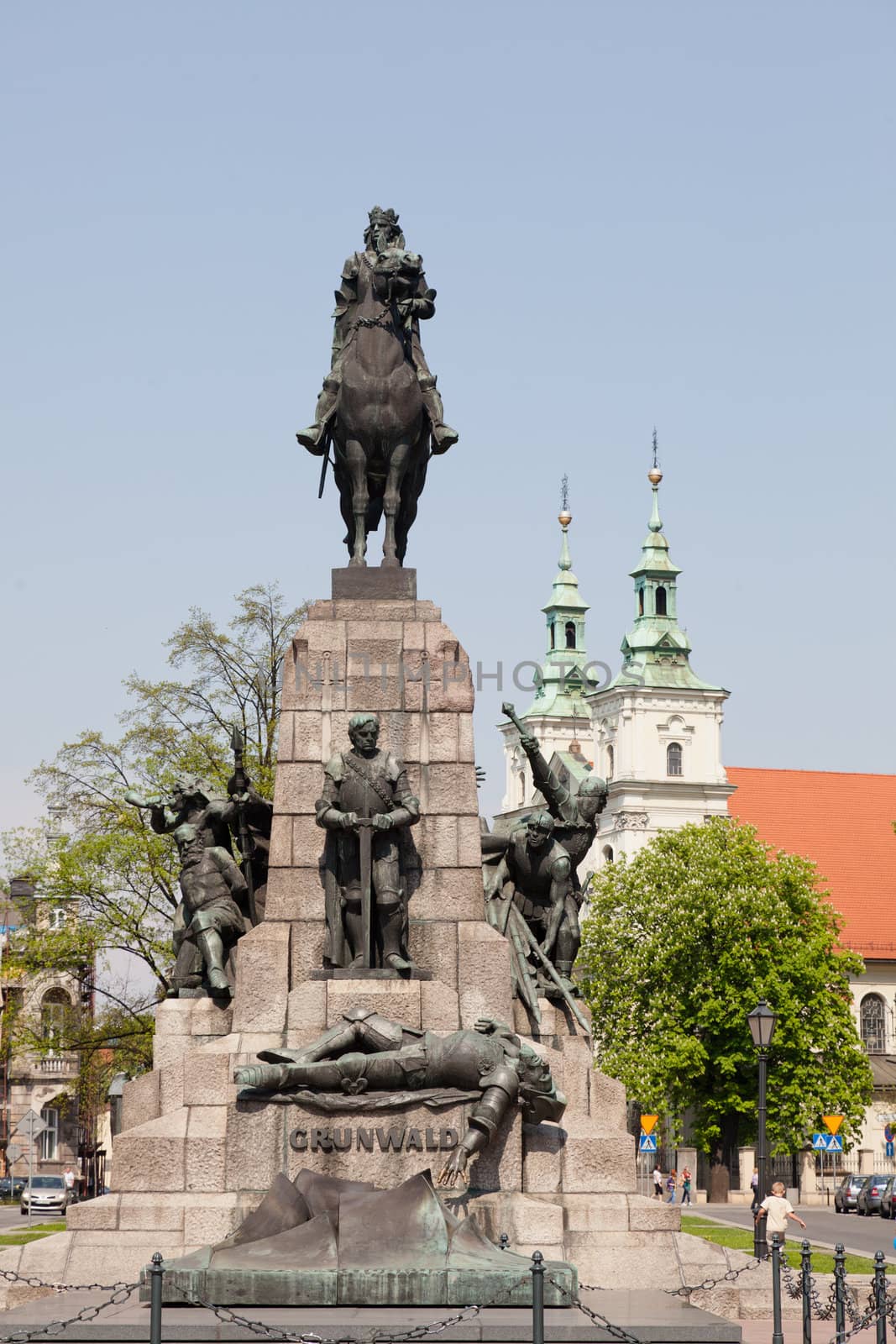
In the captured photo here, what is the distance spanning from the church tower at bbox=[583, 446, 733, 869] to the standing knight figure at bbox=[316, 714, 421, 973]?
261ft

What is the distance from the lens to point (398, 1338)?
42.7 ft

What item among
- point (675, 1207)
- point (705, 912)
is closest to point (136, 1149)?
point (675, 1207)

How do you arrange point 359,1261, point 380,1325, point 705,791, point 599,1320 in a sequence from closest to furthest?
point 380,1325 → point 599,1320 → point 359,1261 → point 705,791

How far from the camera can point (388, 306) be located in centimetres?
2089

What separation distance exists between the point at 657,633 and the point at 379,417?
281 ft

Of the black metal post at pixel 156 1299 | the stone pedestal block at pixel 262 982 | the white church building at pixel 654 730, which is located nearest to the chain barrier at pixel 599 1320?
the black metal post at pixel 156 1299

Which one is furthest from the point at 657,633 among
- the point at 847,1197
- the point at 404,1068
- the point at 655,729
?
the point at 404,1068

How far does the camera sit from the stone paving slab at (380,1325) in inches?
551

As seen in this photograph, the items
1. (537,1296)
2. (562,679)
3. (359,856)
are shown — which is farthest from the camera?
(562,679)

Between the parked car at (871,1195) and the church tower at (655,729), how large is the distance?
44.5 m

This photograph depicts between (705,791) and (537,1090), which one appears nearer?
(537,1090)

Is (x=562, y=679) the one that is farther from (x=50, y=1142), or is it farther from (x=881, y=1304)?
(x=881, y=1304)

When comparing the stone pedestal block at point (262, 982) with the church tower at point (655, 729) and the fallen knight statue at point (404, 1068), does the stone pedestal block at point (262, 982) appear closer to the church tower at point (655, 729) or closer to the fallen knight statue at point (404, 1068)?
the fallen knight statue at point (404, 1068)

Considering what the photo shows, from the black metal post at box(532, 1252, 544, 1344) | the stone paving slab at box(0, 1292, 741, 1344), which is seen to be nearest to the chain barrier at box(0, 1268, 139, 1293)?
the stone paving slab at box(0, 1292, 741, 1344)
